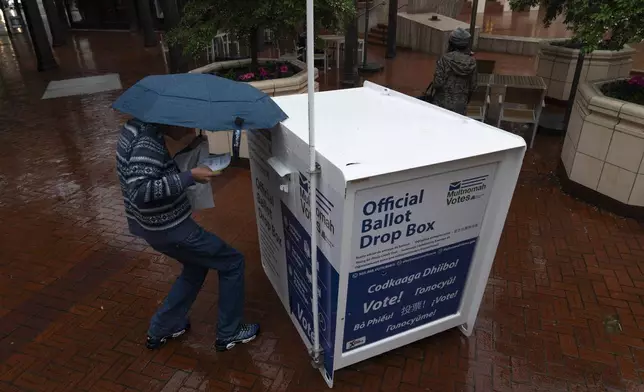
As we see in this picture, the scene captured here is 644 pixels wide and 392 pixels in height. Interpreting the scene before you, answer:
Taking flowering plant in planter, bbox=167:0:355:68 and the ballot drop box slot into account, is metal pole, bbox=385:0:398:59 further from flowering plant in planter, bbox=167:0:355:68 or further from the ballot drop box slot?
the ballot drop box slot

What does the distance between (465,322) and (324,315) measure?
3.69 feet

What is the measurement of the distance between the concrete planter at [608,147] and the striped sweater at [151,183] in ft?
13.9

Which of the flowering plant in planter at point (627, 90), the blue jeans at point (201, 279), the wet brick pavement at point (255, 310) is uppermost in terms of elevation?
the flowering plant in planter at point (627, 90)

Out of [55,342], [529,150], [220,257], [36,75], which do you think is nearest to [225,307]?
[220,257]

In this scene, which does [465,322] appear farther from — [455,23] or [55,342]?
[455,23]

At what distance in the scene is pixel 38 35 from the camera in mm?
11547

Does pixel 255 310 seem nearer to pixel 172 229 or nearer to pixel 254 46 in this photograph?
pixel 172 229

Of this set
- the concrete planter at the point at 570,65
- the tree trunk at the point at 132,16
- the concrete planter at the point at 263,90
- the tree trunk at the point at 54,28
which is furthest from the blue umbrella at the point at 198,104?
the tree trunk at the point at 132,16

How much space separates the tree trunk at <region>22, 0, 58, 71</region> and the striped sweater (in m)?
11.5

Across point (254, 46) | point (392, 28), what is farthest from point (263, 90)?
point (392, 28)

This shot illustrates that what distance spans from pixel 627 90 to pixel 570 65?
2.82m

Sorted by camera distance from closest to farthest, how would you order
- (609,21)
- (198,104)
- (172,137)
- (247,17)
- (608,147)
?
(198,104), (172,137), (609,21), (608,147), (247,17)

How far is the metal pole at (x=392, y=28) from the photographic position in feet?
39.1

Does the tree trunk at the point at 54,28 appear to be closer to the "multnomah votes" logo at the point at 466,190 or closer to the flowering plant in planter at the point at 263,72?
the flowering plant in planter at the point at 263,72
